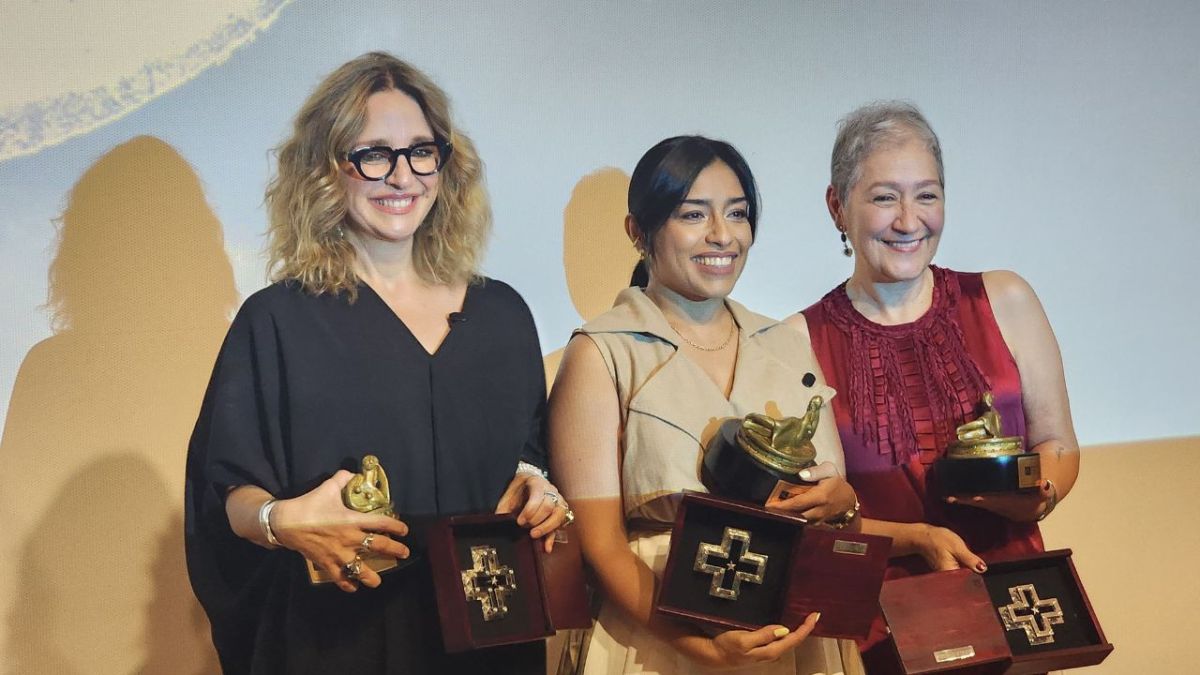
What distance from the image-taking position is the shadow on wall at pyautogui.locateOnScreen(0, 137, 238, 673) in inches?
88.7

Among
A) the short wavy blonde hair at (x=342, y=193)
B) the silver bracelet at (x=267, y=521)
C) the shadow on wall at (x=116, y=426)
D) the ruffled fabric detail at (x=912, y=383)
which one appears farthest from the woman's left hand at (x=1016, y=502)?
the shadow on wall at (x=116, y=426)

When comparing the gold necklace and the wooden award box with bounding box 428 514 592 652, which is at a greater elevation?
the gold necklace

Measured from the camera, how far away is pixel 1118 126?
2.96 metres

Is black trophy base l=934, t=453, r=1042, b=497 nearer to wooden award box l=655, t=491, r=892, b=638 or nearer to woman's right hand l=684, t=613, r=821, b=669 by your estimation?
wooden award box l=655, t=491, r=892, b=638

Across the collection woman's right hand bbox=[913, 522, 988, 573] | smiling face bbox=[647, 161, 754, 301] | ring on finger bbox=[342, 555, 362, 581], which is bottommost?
woman's right hand bbox=[913, 522, 988, 573]

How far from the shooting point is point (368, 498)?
208cm

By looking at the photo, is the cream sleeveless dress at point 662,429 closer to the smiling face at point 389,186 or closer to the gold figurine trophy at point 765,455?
the gold figurine trophy at point 765,455

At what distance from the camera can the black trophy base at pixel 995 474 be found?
7.96 feet

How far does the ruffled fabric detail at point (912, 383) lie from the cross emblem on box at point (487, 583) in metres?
0.76

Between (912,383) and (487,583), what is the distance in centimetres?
92

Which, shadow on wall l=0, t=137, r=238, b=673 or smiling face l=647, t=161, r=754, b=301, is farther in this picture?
smiling face l=647, t=161, r=754, b=301

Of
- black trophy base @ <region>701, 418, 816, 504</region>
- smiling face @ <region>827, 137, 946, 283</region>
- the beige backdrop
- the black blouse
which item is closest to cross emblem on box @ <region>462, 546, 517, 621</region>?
the black blouse

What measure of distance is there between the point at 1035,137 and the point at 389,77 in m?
1.41

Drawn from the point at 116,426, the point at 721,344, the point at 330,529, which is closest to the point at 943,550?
the point at 721,344
